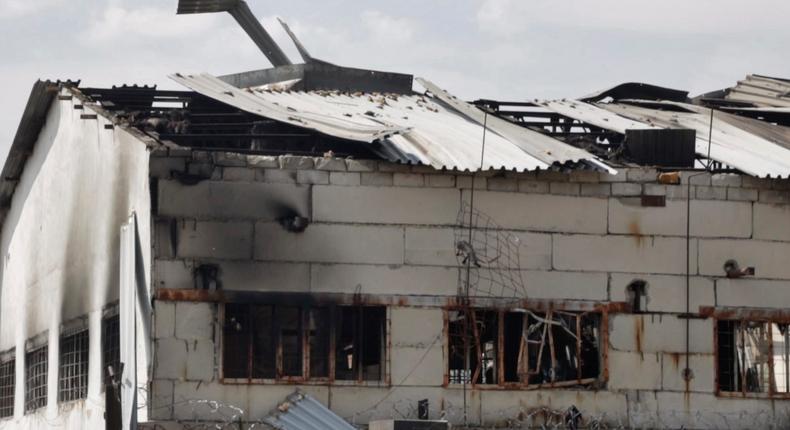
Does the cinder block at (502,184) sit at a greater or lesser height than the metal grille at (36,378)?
greater

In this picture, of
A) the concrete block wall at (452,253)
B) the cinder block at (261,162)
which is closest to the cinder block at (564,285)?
the concrete block wall at (452,253)

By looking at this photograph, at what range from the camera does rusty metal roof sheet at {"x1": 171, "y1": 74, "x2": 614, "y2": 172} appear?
20.1 metres

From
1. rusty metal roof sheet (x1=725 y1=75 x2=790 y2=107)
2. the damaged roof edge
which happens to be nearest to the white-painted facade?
the damaged roof edge

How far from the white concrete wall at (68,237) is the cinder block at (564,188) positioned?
4.77 m

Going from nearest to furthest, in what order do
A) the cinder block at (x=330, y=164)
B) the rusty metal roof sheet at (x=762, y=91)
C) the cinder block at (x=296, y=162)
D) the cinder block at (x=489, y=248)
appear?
the cinder block at (x=296, y=162), the cinder block at (x=330, y=164), the cinder block at (x=489, y=248), the rusty metal roof sheet at (x=762, y=91)

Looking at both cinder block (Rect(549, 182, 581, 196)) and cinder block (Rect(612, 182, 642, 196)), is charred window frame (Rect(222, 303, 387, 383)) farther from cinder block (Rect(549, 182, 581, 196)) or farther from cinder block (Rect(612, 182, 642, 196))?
cinder block (Rect(612, 182, 642, 196))

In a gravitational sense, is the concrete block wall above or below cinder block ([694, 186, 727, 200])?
below

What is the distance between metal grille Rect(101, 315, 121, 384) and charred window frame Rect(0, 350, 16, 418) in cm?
708

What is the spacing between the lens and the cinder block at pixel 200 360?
63.7ft

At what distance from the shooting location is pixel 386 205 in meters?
20.2

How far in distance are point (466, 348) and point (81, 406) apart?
524cm

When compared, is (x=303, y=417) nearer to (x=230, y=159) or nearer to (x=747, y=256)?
(x=230, y=159)

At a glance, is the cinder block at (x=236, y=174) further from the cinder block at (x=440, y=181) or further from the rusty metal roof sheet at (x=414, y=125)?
the cinder block at (x=440, y=181)

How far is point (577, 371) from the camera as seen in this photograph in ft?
67.9
